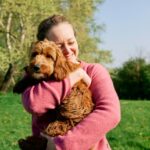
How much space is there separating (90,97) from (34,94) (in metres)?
0.33

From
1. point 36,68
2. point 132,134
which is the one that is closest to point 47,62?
point 36,68

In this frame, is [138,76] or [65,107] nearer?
[65,107]

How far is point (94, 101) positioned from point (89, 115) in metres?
0.12

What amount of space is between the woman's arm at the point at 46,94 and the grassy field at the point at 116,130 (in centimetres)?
651

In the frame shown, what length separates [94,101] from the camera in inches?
120

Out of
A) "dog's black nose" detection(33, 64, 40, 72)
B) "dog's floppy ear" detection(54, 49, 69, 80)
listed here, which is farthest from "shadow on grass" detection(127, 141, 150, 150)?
"dog's black nose" detection(33, 64, 40, 72)

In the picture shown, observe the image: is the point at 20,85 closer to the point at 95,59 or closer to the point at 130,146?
the point at 130,146

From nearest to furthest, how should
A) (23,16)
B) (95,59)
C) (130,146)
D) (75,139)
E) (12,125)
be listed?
1. (75,139)
2. (130,146)
3. (12,125)
4. (23,16)
5. (95,59)

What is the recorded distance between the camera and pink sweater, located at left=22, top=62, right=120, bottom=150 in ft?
9.62

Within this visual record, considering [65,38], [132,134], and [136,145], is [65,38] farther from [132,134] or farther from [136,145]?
[132,134]

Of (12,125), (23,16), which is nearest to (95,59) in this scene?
(23,16)

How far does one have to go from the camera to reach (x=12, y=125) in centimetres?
1349

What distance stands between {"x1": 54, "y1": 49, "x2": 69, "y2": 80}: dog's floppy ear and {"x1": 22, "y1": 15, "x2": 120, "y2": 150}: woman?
0.15 feet

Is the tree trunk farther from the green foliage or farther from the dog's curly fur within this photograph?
the dog's curly fur
